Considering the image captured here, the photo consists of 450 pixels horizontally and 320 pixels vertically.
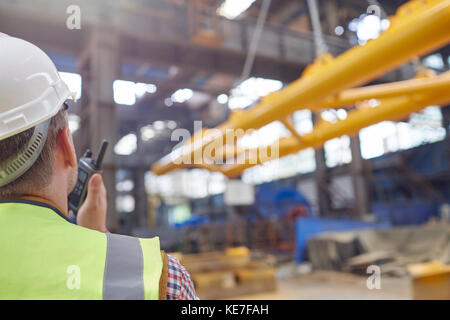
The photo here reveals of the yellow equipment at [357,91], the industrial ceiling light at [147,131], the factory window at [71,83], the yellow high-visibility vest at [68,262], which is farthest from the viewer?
the industrial ceiling light at [147,131]

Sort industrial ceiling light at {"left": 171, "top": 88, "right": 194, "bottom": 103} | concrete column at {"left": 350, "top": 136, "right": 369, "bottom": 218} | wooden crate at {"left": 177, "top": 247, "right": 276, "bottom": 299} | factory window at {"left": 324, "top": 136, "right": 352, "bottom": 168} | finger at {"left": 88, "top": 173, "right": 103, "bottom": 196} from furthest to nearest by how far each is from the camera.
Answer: factory window at {"left": 324, "top": 136, "right": 352, "bottom": 168} → concrete column at {"left": 350, "top": 136, "right": 369, "bottom": 218} → wooden crate at {"left": 177, "top": 247, "right": 276, "bottom": 299} → industrial ceiling light at {"left": 171, "top": 88, "right": 194, "bottom": 103} → finger at {"left": 88, "top": 173, "right": 103, "bottom": 196}

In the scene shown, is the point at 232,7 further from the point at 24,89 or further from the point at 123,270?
the point at 123,270

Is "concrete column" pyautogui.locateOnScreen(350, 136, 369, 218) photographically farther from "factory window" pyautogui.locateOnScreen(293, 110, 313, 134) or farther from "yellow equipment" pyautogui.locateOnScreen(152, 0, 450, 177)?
"factory window" pyautogui.locateOnScreen(293, 110, 313, 134)

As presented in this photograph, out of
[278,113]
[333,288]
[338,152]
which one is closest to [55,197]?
[278,113]

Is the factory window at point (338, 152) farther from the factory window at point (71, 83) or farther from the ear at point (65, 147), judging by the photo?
the ear at point (65, 147)

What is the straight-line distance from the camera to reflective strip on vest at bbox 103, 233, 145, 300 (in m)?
0.75

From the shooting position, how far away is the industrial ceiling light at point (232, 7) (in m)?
8.45

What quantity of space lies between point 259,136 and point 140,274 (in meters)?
6.66

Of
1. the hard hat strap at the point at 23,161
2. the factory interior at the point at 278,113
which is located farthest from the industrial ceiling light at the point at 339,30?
the hard hat strap at the point at 23,161

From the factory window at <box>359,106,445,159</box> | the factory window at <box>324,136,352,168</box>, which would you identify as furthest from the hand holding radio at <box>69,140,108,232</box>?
the factory window at <box>359,106,445,159</box>

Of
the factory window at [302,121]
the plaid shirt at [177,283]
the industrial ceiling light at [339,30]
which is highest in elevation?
the factory window at [302,121]
